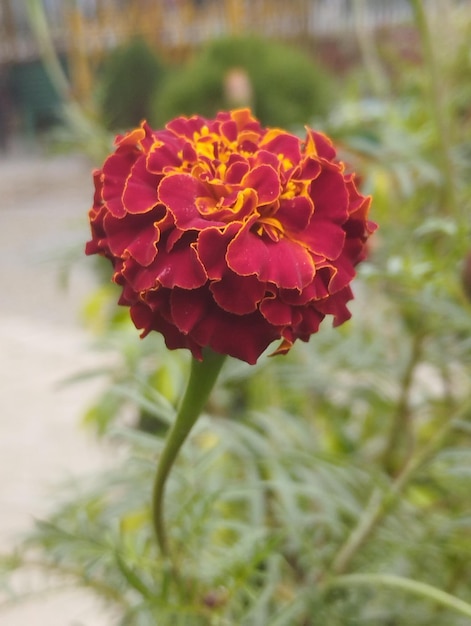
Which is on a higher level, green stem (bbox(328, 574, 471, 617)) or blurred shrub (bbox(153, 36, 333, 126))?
green stem (bbox(328, 574, 471, 617))

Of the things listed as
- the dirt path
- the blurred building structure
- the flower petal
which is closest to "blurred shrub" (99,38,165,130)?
the blurred building structure

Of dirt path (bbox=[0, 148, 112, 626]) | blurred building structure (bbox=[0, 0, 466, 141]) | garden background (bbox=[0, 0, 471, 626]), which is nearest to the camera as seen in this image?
garden background (bbox=[0, 0, 471, 626])

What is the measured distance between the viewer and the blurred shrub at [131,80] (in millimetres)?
1562

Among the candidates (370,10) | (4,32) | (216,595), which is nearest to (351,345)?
(216,595)

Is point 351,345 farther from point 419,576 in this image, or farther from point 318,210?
point 318,210

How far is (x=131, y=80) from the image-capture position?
1.62 metres

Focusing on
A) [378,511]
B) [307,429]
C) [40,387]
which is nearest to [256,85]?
[40,387]

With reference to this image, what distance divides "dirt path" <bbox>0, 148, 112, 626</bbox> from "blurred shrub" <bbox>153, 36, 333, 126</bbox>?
0.20m

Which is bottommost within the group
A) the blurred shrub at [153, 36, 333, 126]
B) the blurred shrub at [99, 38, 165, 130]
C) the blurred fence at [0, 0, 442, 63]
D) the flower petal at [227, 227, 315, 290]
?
the blurred shrub at [99, 38, 165, 130]

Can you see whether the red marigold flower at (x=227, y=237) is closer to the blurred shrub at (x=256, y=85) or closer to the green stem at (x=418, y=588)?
the green stem at (x=418, y=588)

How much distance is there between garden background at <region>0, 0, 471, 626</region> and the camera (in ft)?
1.09

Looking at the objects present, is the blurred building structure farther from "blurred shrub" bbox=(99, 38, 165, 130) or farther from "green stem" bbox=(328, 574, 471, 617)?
"green stem" bbox=(328, 574, 471, 617)

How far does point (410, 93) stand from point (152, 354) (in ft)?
1.43

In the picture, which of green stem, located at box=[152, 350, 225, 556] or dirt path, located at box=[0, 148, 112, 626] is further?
dirt path, located at box=[0, 148, 112, 626]
